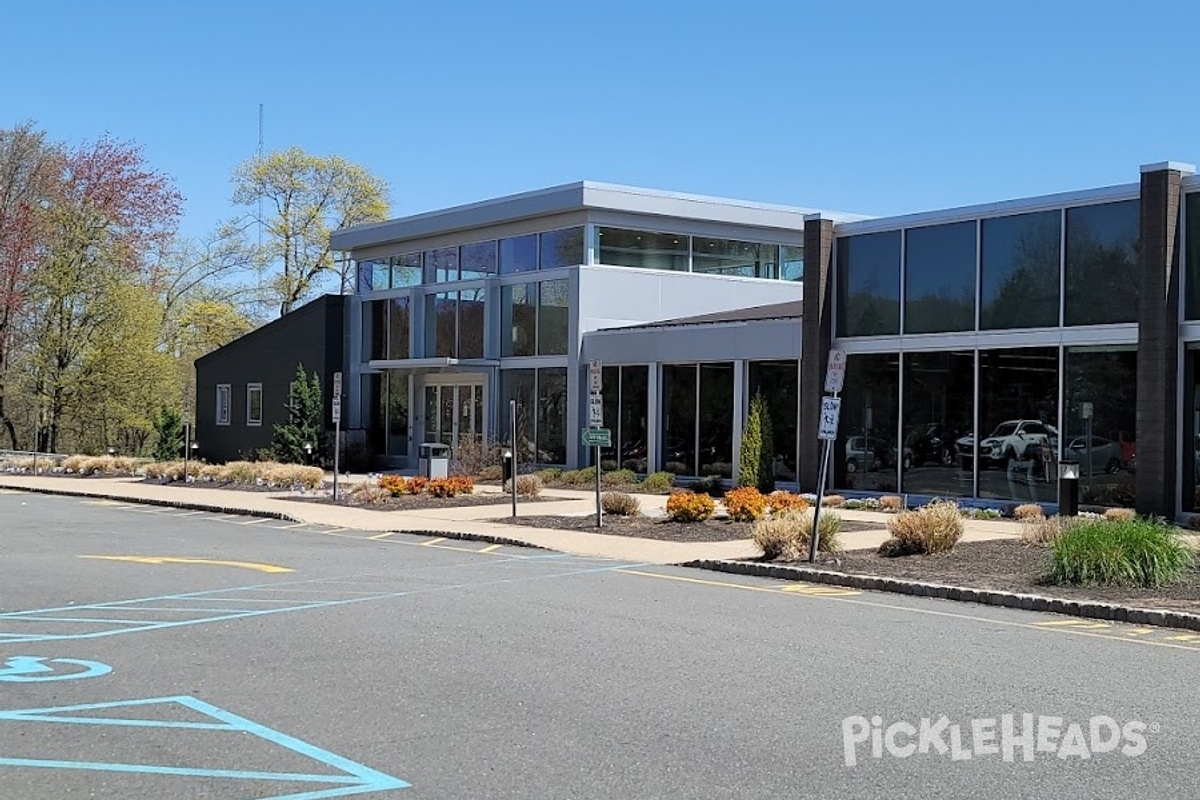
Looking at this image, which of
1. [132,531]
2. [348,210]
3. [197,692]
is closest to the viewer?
[197,692]

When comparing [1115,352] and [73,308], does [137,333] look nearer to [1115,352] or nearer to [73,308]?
[73,308]

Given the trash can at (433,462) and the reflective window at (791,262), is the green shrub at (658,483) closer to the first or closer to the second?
the trash can at (433,462)

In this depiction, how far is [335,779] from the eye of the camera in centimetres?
627

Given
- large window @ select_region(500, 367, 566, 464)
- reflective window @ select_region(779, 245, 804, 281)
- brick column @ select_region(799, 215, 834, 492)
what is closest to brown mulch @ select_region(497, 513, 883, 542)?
brick column @ select_region(799, 215, 834, 492)

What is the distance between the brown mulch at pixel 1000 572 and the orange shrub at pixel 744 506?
3836 mm

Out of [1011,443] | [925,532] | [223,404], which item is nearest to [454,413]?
[223,404]

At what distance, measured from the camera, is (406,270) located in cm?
3975

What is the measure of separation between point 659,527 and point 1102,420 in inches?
303

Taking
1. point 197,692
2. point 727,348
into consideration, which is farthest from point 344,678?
point 727,348

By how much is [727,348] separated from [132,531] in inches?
529

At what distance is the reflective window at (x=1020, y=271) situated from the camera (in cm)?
2247

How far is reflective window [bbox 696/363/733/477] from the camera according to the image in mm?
Result: 29016

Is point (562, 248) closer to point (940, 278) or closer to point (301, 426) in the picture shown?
point (301, 426)

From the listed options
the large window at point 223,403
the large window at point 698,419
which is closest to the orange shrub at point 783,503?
the large window at point 698,419
